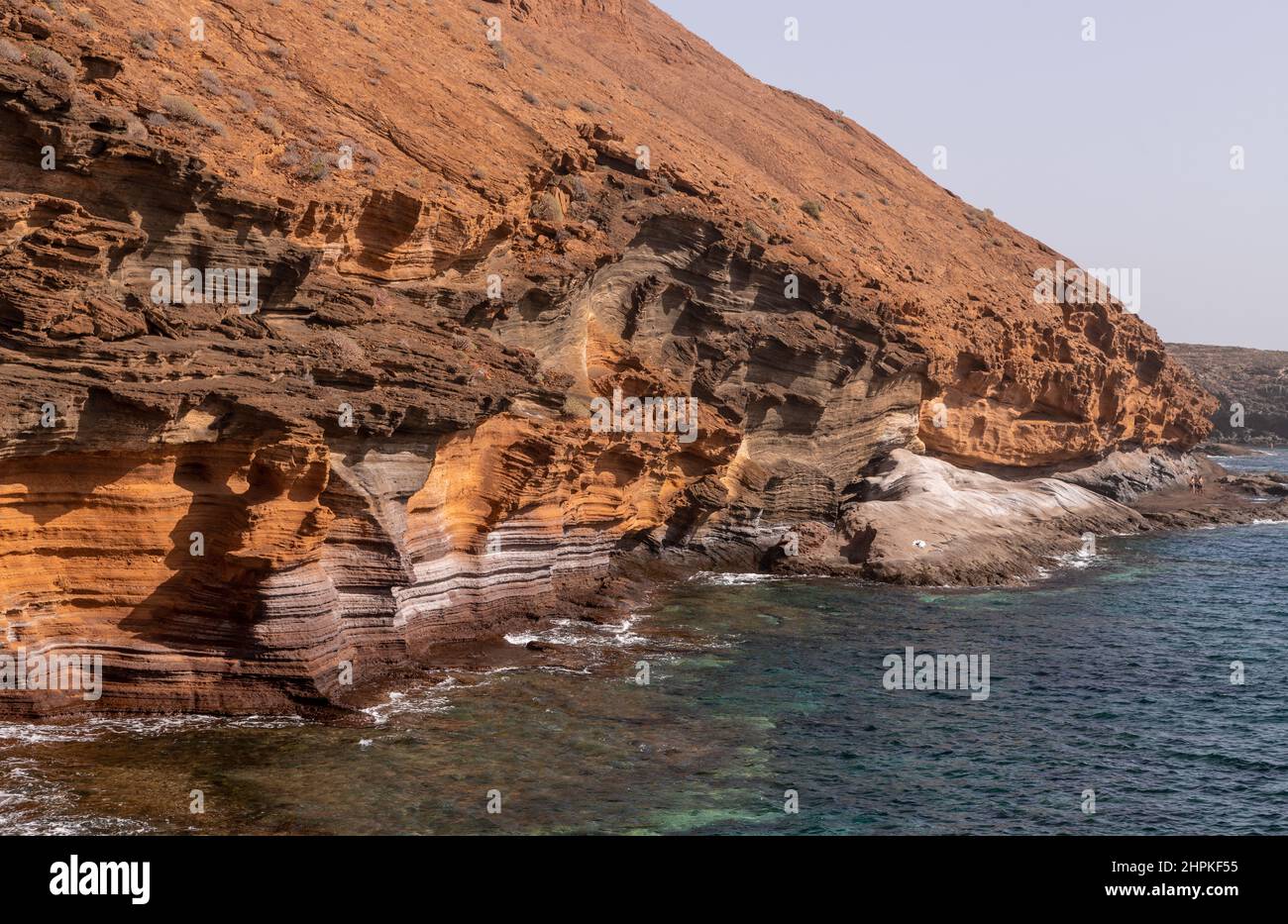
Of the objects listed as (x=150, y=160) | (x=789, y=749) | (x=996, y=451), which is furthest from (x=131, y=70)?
(x=996, y=451)

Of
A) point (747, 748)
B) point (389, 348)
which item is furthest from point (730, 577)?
point (747, 748)

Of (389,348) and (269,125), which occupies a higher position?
(269,125)

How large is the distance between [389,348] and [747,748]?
1556cm

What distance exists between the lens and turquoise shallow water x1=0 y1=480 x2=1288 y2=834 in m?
23.5

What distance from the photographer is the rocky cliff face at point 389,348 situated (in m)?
26.9

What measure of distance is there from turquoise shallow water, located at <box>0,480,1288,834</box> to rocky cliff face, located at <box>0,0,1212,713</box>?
322 centimetres

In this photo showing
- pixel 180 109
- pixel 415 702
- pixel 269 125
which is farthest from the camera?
pixel 269 125

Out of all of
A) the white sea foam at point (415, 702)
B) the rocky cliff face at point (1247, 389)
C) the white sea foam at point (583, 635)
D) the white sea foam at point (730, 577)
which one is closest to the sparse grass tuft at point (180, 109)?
the white sea foam at point (415, 702)

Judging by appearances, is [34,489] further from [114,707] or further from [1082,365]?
[1082,365]

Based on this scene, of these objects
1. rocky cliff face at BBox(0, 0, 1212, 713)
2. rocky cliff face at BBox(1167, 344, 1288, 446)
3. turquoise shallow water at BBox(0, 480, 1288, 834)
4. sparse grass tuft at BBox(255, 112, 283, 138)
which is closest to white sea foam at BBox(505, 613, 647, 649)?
turquoise shallow water at BBox(0, 480, 1288, 834)

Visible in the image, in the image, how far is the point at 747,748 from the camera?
1116 inches

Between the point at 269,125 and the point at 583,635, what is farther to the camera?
the point at 583,635

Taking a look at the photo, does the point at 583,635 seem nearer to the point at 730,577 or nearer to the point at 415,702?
the point at 415,702

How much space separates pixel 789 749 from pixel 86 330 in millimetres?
19187
